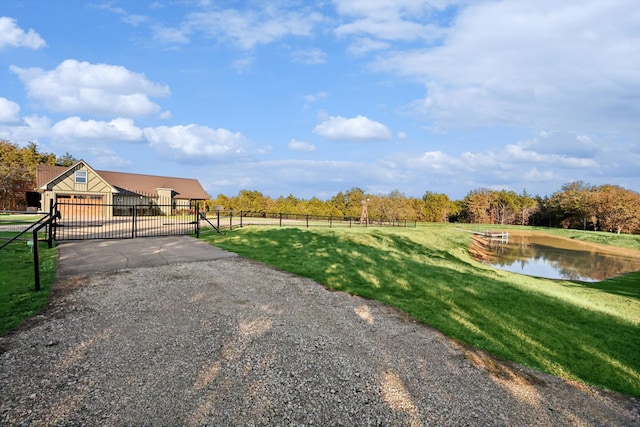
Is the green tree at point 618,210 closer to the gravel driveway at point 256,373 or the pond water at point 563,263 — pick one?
the pond water at point 563,263

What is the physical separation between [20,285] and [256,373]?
19.7 ft

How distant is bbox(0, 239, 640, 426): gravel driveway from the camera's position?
10.8 feet

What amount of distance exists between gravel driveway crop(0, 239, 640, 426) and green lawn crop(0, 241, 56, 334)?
0.27 m

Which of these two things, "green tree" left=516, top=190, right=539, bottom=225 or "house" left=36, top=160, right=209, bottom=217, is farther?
"green tree" left=516, top=190, right=539, bottom=225

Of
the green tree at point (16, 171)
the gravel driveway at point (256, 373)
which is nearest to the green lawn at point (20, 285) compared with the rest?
the gravel driveway at point (256, 373)

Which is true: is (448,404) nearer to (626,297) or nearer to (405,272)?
(405,272)

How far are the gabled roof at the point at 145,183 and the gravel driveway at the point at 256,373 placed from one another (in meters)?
33.4

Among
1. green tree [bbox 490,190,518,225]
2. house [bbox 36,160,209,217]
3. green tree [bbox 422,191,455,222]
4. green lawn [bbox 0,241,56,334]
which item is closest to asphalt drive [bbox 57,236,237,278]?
green lawn [bbox 0,241,56,334]

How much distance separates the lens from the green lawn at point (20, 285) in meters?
5.31

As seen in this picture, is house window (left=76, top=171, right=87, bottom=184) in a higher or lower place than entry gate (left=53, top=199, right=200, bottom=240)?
higher

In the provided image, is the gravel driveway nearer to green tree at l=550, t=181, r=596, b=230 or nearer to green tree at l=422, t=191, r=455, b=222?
green tree at l=422, t=191, r=455, b=222

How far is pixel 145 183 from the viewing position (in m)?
41.1

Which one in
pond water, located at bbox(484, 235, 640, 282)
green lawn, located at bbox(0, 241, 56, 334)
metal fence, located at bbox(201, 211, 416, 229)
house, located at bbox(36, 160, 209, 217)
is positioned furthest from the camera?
house, located at bbox(36, 160, 209, 217)

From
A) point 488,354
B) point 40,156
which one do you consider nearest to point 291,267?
point 488,354
